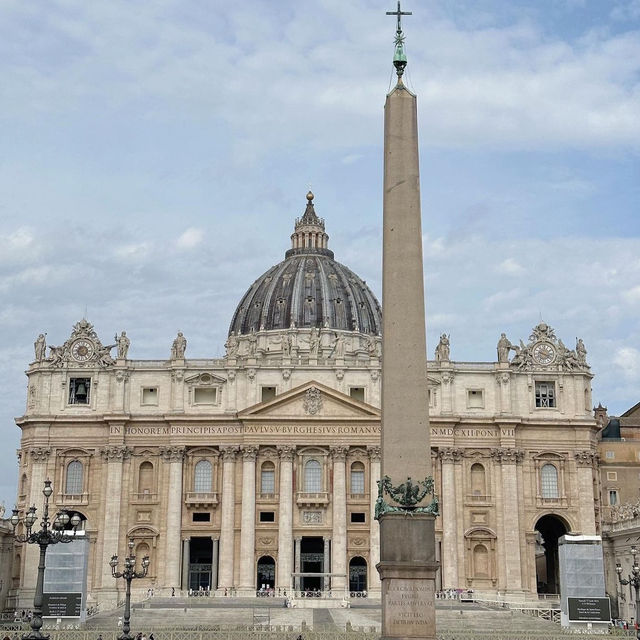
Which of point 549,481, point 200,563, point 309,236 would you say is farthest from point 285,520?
point 309,236

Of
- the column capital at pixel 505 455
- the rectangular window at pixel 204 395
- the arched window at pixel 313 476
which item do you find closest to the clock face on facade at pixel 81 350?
the rectangular window at pixel 204 395

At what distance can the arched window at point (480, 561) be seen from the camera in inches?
2891

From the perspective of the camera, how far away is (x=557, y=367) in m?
76.7

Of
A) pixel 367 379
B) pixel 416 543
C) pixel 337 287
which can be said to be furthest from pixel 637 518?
pixel 416 543

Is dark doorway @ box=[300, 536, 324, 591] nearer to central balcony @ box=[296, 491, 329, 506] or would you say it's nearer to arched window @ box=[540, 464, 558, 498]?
central balcony @ box=[296, 491, 329, 506]

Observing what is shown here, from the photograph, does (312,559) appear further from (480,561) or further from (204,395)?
(204,395)

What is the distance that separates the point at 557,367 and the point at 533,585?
14628mm

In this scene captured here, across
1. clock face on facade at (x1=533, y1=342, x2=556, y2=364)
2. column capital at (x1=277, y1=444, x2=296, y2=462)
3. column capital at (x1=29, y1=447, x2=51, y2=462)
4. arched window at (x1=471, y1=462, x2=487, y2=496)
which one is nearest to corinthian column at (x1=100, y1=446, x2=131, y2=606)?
column capital at (x1=29, y1=447, x2=51, y2=462)

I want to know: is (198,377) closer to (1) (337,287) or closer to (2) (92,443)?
(2) (92,443)

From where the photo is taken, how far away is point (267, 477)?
2928 inches

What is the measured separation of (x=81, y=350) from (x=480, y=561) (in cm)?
3010

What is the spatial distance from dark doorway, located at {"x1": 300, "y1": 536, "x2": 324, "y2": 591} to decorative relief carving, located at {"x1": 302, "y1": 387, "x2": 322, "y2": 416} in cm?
824

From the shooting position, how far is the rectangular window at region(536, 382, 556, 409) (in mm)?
76688

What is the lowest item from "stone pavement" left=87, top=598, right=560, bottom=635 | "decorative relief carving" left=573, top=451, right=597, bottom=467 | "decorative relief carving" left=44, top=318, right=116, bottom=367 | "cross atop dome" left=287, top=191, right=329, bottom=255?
"stone pavement" left=87, top=598, right=560, bottom=635
